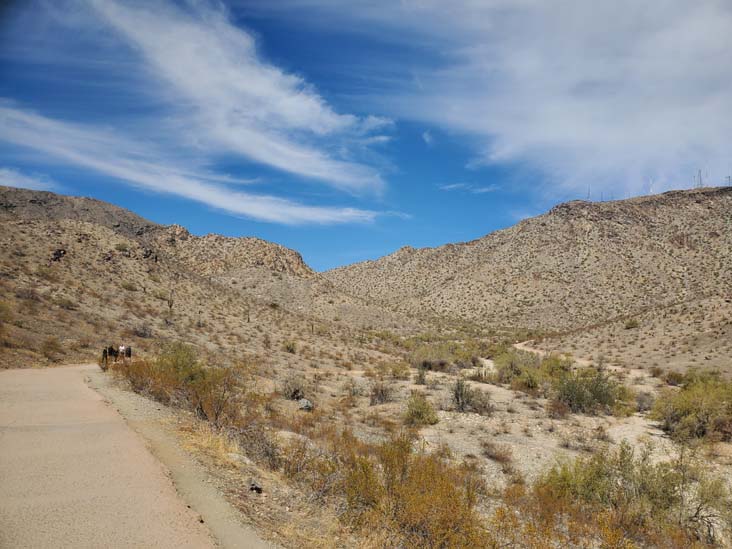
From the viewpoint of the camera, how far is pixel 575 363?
114 feet

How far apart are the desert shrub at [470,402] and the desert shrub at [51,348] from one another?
1607 cm

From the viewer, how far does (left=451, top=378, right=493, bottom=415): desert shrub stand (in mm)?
17453

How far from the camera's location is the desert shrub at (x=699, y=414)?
14305 mm

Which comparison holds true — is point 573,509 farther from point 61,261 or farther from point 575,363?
point 61,261

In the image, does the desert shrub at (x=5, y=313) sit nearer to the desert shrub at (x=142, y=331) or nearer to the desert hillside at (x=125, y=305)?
the desert hillside at (x=125, y=305)

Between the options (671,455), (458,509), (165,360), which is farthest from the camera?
(165,360)

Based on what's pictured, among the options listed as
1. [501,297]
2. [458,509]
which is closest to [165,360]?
[458,509]

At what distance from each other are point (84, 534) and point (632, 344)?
4465cm

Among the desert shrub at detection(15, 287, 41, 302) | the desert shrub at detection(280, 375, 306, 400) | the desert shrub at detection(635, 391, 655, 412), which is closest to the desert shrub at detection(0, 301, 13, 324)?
the desert shrub at detection(15, 287, 41, 302)

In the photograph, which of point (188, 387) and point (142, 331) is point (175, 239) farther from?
point (188, 387)

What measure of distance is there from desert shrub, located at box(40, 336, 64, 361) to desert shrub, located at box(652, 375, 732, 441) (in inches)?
903

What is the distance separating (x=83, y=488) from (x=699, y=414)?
58.3ft

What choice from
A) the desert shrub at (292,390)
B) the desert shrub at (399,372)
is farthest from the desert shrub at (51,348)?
the desert shrub at (399,372)

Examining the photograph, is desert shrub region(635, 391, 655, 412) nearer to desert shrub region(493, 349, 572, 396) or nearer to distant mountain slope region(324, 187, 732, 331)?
desert shrub region(493, 349, 572, 396)
